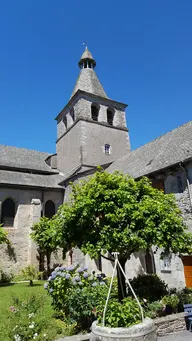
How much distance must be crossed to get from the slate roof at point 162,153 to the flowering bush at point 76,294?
24.9 ft

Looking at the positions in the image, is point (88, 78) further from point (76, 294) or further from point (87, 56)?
point (76, 294)

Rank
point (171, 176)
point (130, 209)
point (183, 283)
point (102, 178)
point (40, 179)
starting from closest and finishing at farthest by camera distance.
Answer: point (130, 209) → point (102, 178) → point (183, 283) → point (171, 176) → point (40, 179)

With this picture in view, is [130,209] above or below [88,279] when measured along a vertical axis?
above

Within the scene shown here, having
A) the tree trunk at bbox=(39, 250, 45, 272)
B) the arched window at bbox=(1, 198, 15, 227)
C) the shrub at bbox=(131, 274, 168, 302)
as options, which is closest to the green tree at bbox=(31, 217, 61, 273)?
the tree trunk at bbox=(39, 250, 45, 272)

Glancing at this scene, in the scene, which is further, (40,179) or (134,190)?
(40,179)

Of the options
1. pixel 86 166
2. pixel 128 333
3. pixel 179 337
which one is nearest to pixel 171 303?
pixel 179 337

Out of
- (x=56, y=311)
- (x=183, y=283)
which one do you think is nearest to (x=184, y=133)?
(x=183, y=283)

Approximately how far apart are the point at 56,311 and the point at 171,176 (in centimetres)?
873

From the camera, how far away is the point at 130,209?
23.1 ft

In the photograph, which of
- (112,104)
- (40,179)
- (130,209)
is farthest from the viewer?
(112,104)

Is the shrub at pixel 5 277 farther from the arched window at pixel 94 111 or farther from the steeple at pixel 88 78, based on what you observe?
the steeple at pixel 88 78

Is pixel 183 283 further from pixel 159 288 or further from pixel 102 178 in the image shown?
pixel 102 178

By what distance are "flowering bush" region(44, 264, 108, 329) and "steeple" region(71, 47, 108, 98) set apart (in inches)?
834

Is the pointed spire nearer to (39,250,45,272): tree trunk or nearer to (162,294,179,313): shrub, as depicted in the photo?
(39,250,45,272): tree trunk
